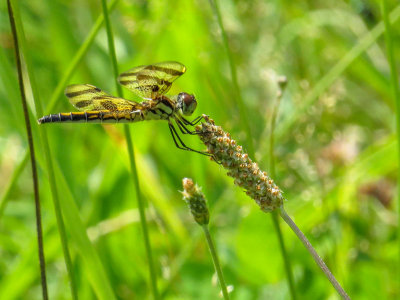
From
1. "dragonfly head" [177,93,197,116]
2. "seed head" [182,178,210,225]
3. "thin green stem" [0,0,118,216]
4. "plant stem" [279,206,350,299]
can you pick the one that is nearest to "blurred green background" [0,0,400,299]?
"thin green stem" [0,0,118,216]

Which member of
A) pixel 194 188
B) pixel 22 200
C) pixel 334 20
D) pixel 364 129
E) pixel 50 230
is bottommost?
pixel 194 188

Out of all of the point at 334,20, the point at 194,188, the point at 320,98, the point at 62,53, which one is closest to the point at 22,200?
the point at 62,53

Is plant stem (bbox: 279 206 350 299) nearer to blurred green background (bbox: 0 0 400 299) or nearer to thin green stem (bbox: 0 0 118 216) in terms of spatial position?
blurred green background (bbox: 0 0 400 299)

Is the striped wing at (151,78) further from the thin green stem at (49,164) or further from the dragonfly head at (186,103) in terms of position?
the thin green stem at (49,164)

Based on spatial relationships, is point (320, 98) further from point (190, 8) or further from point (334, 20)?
point (334, 20)

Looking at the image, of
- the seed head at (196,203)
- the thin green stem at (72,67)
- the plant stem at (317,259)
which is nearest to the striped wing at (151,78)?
the thin green stem at (72,67)

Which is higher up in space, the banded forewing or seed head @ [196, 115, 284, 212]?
the banded forewing
